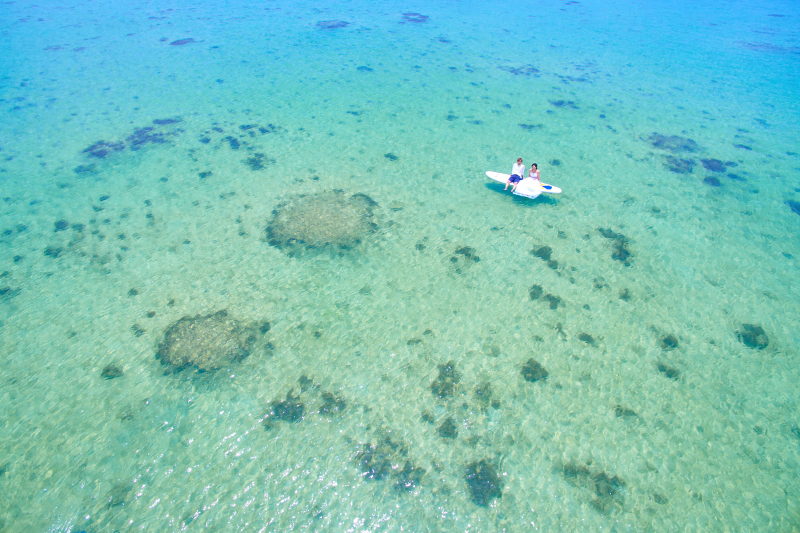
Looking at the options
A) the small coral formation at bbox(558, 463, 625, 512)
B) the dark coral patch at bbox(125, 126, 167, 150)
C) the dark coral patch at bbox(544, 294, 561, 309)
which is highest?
the dark coral patch at bbox(125, 126, 167, 150)

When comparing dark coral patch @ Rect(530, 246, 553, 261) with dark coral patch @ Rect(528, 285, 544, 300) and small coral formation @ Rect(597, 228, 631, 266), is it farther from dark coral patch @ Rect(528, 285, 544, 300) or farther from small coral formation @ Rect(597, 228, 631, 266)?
small coral formation @ Rect(597, 228, 631, 266)

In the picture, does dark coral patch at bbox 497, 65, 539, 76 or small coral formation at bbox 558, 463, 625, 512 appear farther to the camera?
dark coral patch at bbox 497, 65, 539, 76

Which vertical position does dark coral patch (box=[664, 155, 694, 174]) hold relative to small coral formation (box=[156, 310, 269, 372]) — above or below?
above

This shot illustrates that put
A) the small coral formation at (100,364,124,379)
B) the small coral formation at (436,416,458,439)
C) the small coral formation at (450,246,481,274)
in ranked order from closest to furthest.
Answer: the small coral formation at (436,416,458,439)
the small coral formation at (100,364,124,379)
the small coral formation at (450,246,481,274)

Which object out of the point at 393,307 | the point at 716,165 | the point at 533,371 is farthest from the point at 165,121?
the point at 716,165

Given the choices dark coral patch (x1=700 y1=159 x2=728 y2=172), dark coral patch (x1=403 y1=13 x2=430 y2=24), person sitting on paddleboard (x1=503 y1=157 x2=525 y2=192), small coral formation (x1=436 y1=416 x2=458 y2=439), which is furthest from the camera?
dark coral patch (x1=403 y1=13 x2=430 y2=24)

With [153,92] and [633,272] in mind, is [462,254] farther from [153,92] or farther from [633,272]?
[153,92]

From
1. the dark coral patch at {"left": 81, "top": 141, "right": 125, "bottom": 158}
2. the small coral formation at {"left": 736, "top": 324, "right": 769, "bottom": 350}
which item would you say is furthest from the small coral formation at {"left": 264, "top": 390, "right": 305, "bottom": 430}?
the dark coral patch at {"left": 81, "top": 141, "right": 125, "bottom": 158}
